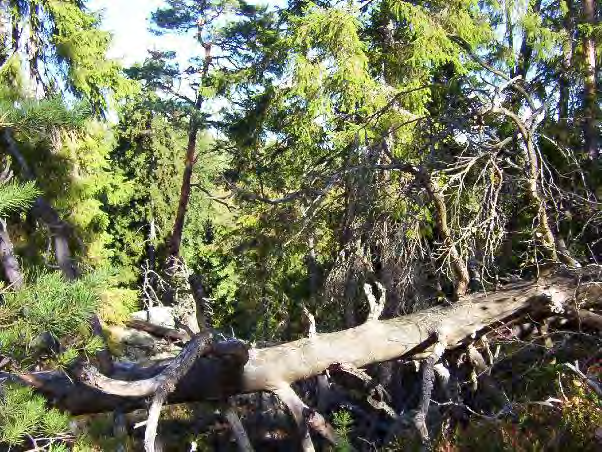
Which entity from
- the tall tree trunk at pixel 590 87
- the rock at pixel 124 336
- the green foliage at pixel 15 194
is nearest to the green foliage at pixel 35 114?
the green foliage at pixel 15 194

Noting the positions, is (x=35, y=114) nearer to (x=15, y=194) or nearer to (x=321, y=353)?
(x=15, y=194)

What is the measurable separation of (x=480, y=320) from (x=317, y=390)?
2.51 m

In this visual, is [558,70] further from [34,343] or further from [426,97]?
[34,343]

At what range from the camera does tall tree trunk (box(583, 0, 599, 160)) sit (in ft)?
25.5

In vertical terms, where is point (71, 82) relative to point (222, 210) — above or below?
above

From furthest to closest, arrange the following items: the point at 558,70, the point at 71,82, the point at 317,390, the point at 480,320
→ the point at 71,82 < the point at 558,70 < the point at 317,390 < the point at 480,320

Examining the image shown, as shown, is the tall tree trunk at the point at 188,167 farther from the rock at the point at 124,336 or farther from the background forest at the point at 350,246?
the rock at the point at 124,336

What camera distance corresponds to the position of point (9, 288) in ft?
9.07

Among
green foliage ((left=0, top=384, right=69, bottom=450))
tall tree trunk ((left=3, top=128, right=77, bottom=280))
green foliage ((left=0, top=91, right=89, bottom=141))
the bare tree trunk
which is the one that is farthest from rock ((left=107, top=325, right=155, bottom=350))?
green foliage ((left=0, top=91, right=89, bottom=141))

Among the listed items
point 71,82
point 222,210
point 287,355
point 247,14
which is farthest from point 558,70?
point 222,210

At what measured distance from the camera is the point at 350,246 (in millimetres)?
6754

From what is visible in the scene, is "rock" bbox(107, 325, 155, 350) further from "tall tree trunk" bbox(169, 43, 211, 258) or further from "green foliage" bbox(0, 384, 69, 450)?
"tall tree trunk" bbox(169, 43, 211, 258)

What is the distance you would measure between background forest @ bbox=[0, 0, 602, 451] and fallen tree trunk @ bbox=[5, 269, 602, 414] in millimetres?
21

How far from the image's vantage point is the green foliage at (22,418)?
272 centimetres
